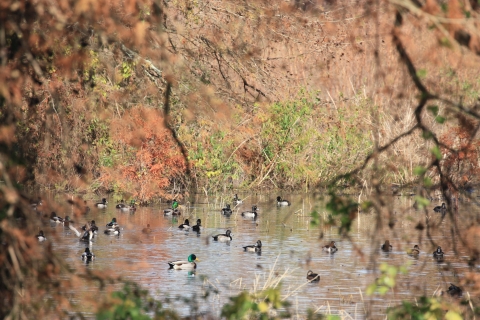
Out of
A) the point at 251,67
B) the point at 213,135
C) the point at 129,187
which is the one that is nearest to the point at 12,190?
the point at 251,67

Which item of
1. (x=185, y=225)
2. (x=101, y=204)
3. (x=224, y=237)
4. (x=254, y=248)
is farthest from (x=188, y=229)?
(x=101, y=204)

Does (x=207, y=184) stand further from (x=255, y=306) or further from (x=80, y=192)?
(x=255, y=306)

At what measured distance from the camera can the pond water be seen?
17.4 m

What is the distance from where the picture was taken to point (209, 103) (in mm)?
12969

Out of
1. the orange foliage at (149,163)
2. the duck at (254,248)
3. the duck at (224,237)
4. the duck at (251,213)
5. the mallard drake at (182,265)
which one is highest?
the orange foliage at (149,163)

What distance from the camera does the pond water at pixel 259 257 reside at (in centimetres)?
1741

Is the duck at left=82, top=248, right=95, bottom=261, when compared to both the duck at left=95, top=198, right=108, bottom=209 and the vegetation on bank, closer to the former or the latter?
the vegetation on bank

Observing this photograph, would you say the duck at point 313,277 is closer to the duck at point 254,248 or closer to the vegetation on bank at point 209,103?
the vegetation on bank at point 209,103

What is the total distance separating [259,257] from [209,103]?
→ 1132 cm

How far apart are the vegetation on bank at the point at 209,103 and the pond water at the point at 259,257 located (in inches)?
53.8

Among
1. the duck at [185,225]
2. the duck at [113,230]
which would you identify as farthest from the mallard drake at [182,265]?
the duck at [185,225]

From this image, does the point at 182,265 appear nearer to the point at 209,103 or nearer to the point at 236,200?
the point at 209,103

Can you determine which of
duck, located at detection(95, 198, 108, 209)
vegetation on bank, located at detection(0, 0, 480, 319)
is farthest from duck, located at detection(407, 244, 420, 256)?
duck, located at detection(95, 198, 108, 209)

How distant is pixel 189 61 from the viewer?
52.3ft
